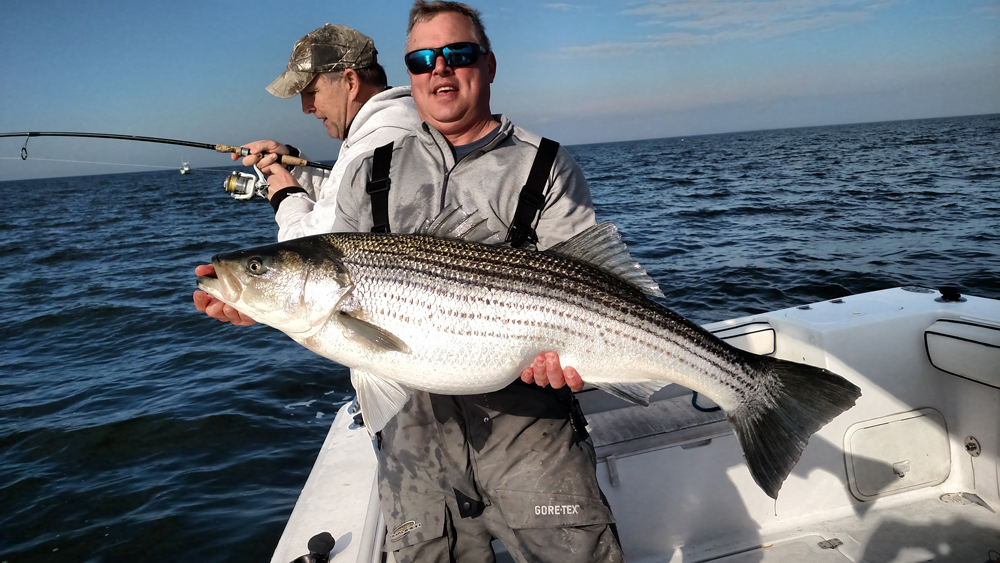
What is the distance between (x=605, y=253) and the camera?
2.92m

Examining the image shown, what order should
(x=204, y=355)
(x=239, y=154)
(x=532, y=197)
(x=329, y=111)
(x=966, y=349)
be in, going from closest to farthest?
(x=532, y=197) → (x=966, y=349) → (x=329, y=111) → (x=239, y=154) → (x=204, y=355)

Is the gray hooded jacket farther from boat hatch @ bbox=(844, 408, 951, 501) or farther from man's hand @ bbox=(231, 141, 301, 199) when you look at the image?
boat hatch @ bbox=(844, 408, 951, 501)

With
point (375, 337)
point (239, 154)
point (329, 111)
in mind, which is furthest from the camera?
point (239, 154)

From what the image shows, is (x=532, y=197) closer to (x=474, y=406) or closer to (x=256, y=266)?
(x=474, y=406)

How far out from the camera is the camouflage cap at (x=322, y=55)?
451cm

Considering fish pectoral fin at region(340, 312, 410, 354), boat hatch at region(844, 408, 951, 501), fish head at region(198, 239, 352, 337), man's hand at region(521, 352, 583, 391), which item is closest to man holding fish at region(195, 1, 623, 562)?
man's hand at region(521, 352, 583, 391)

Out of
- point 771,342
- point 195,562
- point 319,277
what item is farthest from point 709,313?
point 319,277

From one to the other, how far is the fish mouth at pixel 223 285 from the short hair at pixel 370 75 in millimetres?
2289

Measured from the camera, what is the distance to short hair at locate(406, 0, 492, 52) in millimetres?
3184

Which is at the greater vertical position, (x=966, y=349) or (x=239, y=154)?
(x=239, y=154)

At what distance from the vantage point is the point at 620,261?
2922 millimetres

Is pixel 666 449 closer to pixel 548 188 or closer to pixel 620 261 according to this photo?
pixel 620 261

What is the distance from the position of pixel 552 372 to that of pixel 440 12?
1939 mm

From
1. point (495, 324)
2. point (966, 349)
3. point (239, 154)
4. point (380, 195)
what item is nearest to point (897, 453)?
point (966, 349)
